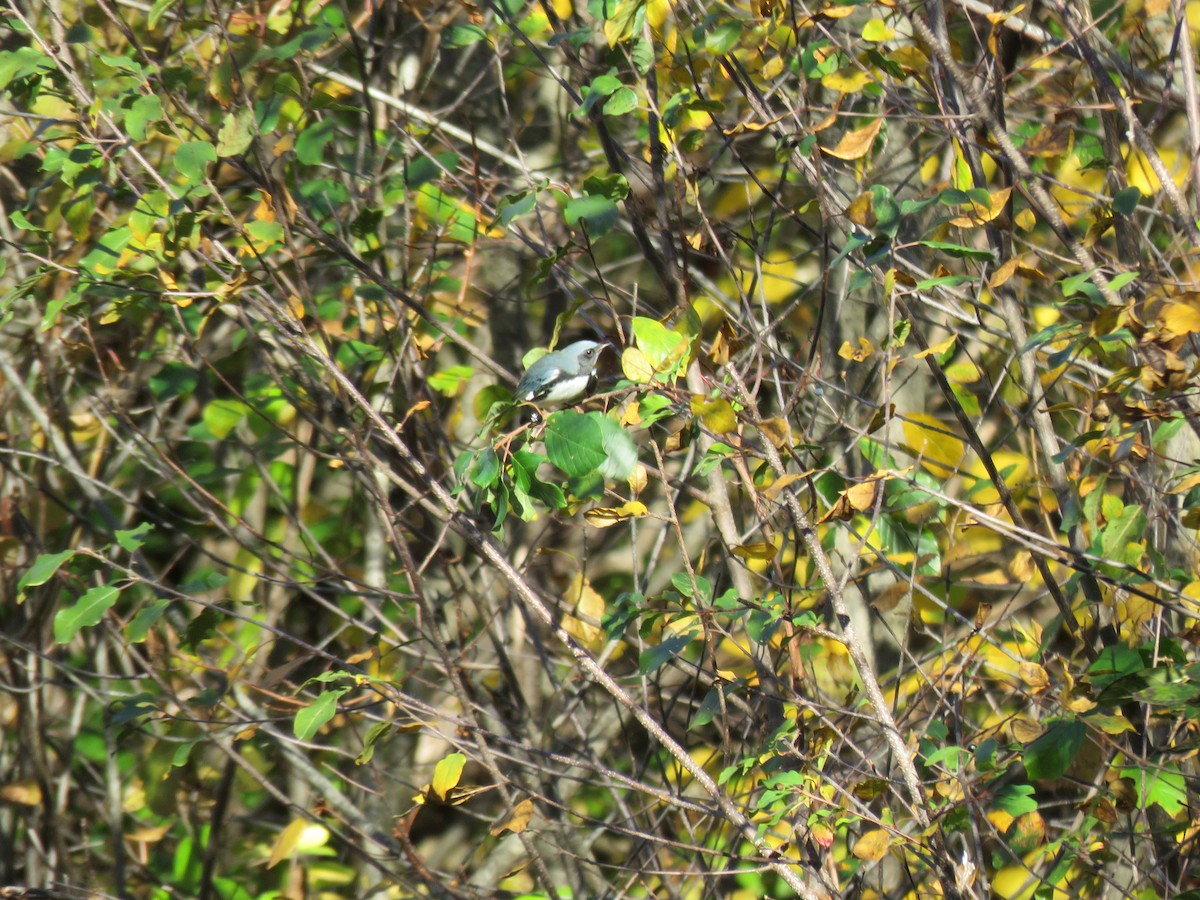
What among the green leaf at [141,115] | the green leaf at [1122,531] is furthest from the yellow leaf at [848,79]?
the green leaf at [141,115]

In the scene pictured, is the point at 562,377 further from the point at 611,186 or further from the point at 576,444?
the point at 576,444

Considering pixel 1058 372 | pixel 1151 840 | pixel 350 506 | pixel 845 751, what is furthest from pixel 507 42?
pixel 1151 840

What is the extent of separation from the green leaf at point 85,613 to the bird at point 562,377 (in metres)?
1.05

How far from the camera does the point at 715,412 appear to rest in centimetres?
199

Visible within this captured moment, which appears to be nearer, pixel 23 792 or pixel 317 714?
pixel 317 714

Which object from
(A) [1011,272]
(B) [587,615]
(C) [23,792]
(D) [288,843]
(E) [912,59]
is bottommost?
(C) [23,792]

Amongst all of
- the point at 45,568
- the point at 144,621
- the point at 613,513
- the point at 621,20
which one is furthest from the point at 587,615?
the point at 621,20

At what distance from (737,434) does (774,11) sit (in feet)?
3.05

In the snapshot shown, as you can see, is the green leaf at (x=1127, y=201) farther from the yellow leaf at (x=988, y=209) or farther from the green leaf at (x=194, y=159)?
the green leaf at (x=194, y=159)

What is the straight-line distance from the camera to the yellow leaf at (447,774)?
7.31ft

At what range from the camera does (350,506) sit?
15.7 feet

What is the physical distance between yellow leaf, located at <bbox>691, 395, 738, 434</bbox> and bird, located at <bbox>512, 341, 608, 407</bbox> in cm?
93

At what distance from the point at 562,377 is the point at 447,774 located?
4.37 feet

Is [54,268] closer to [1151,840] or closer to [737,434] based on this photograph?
[737,434]
